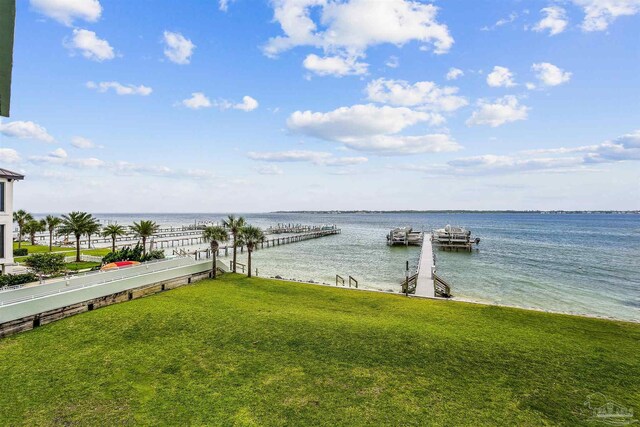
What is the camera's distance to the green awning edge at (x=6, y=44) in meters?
4.17

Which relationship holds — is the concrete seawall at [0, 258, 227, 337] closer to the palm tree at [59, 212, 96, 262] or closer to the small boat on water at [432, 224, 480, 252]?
the palm tree at [59, 212, 96, 262]

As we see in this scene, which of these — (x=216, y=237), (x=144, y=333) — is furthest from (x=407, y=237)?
(x=144, y=333)

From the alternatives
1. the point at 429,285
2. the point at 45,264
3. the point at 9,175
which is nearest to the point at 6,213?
the point at 9,175

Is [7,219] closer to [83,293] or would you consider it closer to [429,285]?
[83,293]

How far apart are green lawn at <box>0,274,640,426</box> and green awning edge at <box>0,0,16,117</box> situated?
8.01 metres

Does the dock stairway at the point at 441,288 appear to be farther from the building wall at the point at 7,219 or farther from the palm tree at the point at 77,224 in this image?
the palm tree at the point at 77,224

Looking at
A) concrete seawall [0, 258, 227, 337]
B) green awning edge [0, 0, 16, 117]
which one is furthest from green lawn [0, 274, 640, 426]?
green awning edge [0, 0, 16, 117]

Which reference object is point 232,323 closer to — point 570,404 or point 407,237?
point 570,404

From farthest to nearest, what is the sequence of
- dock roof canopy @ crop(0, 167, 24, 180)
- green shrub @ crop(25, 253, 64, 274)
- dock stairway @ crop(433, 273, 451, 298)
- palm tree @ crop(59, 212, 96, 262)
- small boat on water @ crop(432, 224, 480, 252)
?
small boat on water @ crop(432, 224, 480, 252) < palm tree @ crop(59, 212, 96, 262) < dock stairway @ crop(433, 273, 451, 298) < green shrub @ crop(25, 253, 64, 274) < dock roof canopy @ crop(0, 167, 24, 180)

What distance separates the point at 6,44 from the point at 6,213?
61.1 feet

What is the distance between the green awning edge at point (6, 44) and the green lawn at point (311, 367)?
26.3 ft

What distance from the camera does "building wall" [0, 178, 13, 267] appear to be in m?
18.3

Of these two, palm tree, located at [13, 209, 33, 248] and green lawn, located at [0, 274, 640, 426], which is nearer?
green lawn, located at [0, 274, 640, 426]

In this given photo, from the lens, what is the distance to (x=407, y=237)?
72312mm
